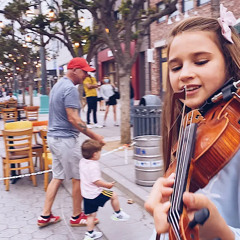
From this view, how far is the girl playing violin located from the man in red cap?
2.85m

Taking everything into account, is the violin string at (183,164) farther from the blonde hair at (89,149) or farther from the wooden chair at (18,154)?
the wooden chair at (18,154)

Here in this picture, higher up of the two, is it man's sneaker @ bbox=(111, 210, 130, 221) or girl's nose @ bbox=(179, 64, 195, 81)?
girl's nose @ bbox=(179, 64, 195, 81)

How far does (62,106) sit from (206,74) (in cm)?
308

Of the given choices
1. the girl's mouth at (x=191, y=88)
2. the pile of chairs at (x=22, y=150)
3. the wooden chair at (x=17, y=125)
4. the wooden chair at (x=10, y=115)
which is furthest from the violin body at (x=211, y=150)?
the wooden chair at (x=10, y=115)

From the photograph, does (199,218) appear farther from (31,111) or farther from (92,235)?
(31,111)

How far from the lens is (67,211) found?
15.1ft

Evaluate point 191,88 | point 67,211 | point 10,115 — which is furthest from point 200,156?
point 10,115

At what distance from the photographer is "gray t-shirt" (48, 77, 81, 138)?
3920 mm

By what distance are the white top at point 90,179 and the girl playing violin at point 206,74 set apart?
253cm

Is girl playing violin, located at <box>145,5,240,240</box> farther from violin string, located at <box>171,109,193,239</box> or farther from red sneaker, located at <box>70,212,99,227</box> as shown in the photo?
red sneaker, located at <box>70,212,99,227</box>

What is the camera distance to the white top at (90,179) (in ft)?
11.7

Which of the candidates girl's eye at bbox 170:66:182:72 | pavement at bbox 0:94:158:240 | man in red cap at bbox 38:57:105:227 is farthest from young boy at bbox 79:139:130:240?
girl's eye at bbox 170:66:182:72

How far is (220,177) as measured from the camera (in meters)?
0.86

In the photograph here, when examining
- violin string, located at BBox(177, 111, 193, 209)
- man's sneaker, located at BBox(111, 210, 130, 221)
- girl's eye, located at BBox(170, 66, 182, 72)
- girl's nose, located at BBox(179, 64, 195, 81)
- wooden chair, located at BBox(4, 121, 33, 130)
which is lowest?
man's sneaker, located at BBox(111, 210, 130, 221)
